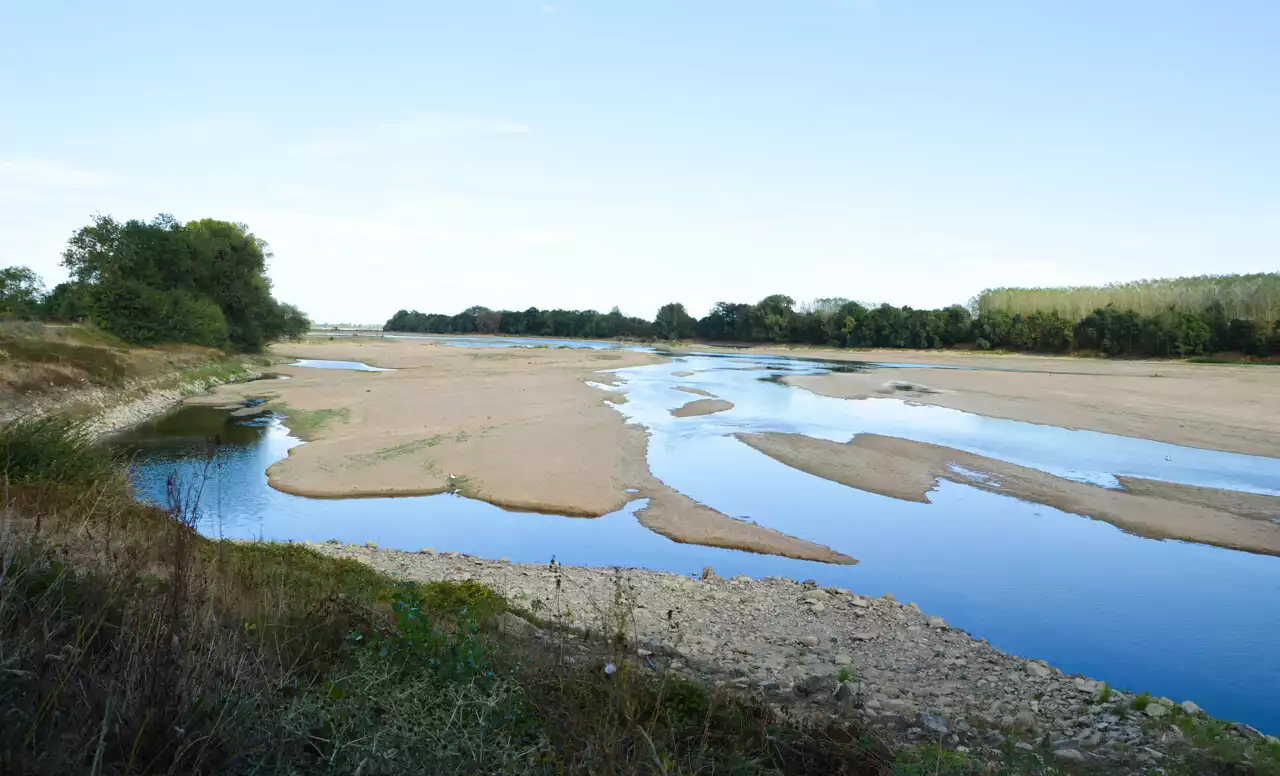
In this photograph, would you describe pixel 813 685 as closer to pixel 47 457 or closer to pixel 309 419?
pixel 47 457

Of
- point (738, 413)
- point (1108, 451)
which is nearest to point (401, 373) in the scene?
point (738, 413)

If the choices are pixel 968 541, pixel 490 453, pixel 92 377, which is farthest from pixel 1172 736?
pixel 92 377

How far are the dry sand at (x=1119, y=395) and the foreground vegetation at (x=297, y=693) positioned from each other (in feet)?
79.1

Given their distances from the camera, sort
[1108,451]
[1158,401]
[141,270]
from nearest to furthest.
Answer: [1108,451]
[1158,401]
[141,270]

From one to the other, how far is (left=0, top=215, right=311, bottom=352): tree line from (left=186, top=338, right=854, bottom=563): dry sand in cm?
804

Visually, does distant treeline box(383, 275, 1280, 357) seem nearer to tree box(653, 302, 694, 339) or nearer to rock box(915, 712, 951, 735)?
tree box(653, 302, 694, 339)

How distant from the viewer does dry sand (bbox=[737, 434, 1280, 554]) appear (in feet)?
46.4

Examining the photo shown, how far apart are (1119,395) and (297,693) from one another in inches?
1583

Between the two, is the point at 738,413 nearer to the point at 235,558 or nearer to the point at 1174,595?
the point at 1174,595

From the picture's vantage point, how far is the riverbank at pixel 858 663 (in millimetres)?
5820

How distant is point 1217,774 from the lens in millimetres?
5305

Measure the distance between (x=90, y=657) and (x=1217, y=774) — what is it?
702 cm

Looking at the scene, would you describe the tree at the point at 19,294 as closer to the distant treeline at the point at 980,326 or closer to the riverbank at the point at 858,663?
the riverbank at the point at 858,663

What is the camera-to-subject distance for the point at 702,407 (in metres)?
32.1
